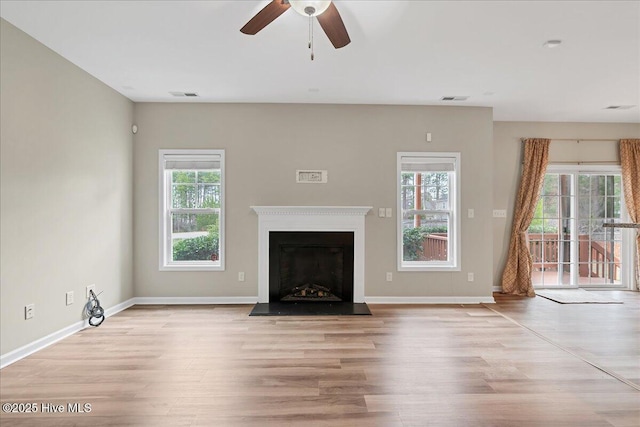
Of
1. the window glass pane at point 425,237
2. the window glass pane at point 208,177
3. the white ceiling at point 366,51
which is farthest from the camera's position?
the window glass pane at point 425,237

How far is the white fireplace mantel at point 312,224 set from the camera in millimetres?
4805

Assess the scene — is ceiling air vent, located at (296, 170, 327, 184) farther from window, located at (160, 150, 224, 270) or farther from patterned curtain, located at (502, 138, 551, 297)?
patterned curtain, located at (502, 138, 551, 297)

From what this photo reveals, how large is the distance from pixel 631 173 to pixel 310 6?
6.18m

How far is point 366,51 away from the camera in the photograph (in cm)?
329

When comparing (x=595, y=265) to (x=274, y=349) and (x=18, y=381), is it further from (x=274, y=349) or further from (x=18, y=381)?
(x=18, y=381)

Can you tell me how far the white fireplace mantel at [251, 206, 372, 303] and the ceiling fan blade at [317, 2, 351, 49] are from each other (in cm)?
252

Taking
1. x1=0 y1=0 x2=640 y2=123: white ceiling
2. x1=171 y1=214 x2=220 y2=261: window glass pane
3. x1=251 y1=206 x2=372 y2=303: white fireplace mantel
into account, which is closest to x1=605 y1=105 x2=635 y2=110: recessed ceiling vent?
x1=0 y1=0 x2=640 y2=123: white ceiling

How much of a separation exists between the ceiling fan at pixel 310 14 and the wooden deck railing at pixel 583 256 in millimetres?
4941

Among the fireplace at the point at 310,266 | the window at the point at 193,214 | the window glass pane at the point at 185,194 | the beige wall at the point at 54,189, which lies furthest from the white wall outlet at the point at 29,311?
the fireplace at the point at 310,266

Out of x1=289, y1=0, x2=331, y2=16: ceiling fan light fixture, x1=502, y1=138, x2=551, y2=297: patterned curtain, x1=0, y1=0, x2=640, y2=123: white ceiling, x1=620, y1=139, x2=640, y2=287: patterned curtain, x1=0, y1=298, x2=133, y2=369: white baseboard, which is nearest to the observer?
x1=289, y1=0, x2=331, y2=16: ceiling fan light fixture

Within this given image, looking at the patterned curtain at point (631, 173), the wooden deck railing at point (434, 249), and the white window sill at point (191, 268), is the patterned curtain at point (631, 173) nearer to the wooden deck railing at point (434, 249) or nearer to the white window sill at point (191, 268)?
the wooden deck railing at point (434, 249)

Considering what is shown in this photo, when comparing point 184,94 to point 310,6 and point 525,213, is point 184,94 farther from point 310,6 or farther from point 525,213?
point 525,213

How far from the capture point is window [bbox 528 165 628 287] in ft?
19.1

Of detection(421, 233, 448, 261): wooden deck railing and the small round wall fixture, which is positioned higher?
the small round wall fixture
